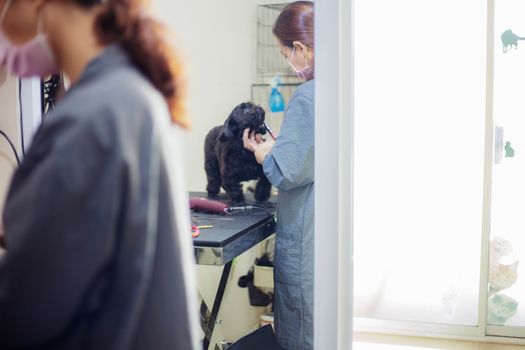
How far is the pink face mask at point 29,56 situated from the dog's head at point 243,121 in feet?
2.68

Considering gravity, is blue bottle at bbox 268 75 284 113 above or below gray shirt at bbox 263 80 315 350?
above

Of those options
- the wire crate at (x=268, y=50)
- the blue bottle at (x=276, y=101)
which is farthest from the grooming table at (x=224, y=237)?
the wire crate at (x=268, y=50)

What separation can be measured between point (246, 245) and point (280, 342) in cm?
38

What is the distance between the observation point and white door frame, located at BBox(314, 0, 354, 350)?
1339mm

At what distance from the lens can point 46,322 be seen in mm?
589

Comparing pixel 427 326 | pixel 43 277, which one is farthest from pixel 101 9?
pixel 427 326

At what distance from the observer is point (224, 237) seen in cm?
134

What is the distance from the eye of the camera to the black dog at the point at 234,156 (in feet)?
5.03

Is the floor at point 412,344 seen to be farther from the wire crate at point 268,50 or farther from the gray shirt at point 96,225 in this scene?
the gray shirt at point 96,225

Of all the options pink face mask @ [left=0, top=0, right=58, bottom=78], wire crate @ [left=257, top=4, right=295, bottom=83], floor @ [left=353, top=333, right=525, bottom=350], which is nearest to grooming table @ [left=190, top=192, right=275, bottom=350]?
wire crate @ [left=257, top=4, right=295, bottom=83]

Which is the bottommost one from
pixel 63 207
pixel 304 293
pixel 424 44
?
pixel 304 293

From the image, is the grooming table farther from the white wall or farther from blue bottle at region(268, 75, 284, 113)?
the white wall

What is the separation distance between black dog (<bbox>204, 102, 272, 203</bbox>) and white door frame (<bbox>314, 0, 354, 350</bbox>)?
25 centimetres

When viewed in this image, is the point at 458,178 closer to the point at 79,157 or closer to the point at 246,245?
the point at 246,245
